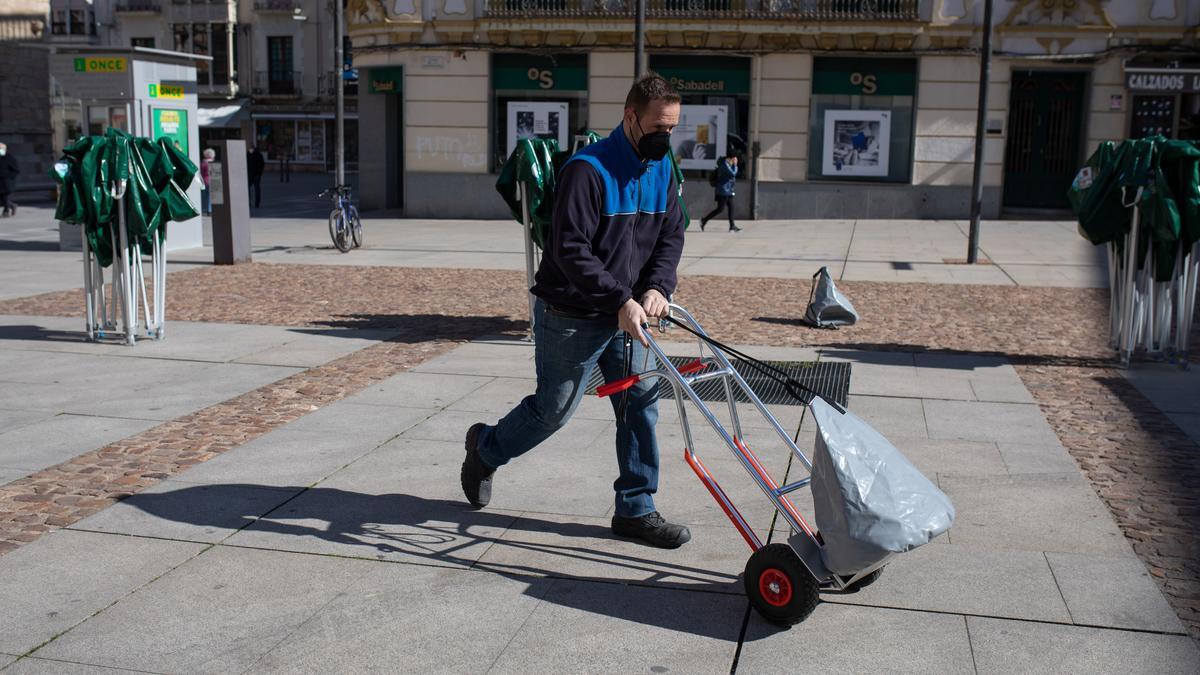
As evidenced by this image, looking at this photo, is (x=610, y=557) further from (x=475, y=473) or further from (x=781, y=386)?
(x=781, y=386)

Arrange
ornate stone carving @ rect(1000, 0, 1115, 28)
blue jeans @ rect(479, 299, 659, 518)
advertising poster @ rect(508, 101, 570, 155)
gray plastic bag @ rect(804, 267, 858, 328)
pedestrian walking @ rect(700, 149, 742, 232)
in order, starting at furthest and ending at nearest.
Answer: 1. advertising poster @ rect(508, 101, 570, 155)
2. ornate stone carving @ rect(1000, 0, 1115, 28)
3. pedestrian walking @ rect(700, 149, 742, 232)
4. gray plastic bag @ rect(804, 267, 858, 328)
5. blue jeans @ rect(479, 299, 659, 518)

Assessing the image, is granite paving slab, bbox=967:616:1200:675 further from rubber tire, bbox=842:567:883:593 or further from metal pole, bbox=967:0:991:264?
metal pole, bbox=967:0:991:264

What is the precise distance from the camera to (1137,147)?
8.51 metres

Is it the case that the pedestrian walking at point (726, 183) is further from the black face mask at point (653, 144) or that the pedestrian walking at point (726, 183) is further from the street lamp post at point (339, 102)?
the black face mask at point (653, 144)

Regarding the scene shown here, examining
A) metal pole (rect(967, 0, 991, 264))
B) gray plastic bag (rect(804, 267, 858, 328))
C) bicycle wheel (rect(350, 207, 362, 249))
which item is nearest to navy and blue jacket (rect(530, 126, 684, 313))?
gray plastic bag (rect(804, 267, 858, 328))

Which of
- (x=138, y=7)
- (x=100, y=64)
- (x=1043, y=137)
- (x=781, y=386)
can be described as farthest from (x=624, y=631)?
(x=138, y=7)

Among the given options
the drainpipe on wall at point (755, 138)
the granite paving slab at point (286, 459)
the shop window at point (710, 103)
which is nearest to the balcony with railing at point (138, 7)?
the shop window at point (710, 103)

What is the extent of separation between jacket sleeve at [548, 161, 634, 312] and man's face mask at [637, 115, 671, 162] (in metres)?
0.21

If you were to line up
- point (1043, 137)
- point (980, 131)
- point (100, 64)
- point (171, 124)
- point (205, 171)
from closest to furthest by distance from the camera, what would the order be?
point (980, 131), point (100, 64), point (171, 124), point (205, 171), point (1043, 137)

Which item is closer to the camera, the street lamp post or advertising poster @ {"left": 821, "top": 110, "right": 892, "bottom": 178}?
the street lamp post

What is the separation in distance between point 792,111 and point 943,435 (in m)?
19.3

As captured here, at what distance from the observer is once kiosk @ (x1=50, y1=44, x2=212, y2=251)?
56.7 ft

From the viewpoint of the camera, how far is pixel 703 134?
2534 cm

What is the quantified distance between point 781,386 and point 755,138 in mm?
17898
